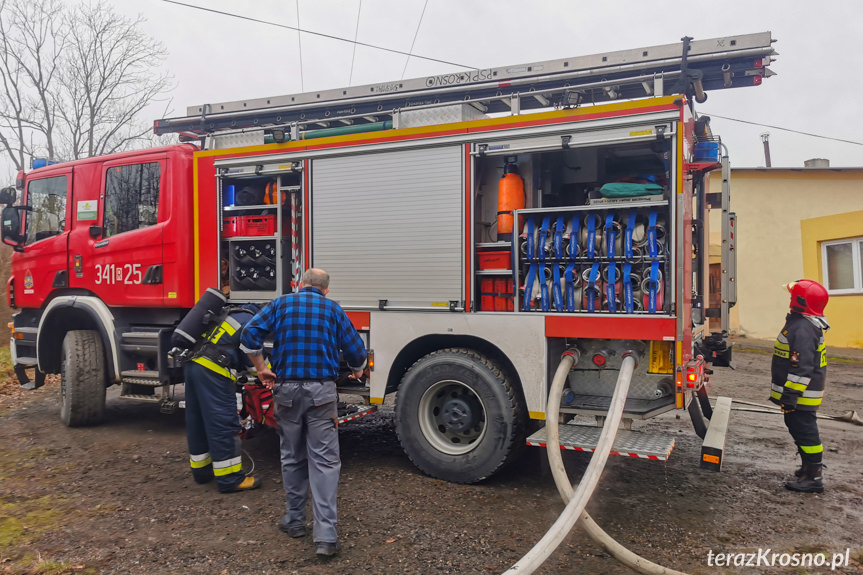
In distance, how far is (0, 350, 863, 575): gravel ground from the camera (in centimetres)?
377

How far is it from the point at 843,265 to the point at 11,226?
653 inches

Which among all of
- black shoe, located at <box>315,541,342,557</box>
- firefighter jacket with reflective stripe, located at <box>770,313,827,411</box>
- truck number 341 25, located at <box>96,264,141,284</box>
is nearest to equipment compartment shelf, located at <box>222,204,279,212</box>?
truck number 341 25, located at <box>96,264,141,284</box>

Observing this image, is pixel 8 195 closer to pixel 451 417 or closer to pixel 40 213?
pixel 40 213

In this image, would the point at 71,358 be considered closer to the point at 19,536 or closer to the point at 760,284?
the point at 19,536

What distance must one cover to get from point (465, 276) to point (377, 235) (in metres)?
0.91

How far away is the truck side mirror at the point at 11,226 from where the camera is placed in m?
7.43

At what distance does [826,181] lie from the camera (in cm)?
1631

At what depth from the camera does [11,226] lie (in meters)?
7.47

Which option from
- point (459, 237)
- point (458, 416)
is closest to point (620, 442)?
point (458, 416)

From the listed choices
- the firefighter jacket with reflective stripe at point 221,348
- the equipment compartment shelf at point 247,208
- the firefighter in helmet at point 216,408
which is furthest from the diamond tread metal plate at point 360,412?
the equipment compartment shelf at point 247,208

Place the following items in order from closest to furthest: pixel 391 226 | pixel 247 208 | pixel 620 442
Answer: pixel 620 442 → pixel 391 226 → pixel 247 208

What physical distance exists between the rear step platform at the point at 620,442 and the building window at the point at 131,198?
4.57m

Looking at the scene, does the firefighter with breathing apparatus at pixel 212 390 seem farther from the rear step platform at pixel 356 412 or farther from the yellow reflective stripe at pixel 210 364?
the rear step platform at pixel 356 412

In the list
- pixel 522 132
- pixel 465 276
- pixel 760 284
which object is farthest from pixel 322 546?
pixel 760 284
